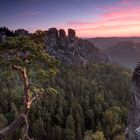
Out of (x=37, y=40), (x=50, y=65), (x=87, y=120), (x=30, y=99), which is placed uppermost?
(x=37, y=40)

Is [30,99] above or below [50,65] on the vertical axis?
below

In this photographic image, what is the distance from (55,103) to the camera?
118 metres

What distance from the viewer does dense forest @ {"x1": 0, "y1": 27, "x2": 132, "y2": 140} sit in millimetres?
15836

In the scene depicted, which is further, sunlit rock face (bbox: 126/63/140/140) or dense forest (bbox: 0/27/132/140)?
sunlit rock face (bbox: 126/63/140/140)

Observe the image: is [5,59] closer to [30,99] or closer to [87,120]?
[30,99]

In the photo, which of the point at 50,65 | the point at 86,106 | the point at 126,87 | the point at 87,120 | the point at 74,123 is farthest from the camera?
the point at 126,87

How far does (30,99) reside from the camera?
16672mm

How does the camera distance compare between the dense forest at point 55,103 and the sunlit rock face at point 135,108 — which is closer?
the dense forest at point 55,103

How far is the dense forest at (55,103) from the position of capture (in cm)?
1584

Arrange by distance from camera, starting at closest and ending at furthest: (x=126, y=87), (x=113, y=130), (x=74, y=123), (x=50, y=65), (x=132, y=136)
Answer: (x=50, y=65) → (x=132, y=136) → (x=113, y=130) → (x=74, y=123) → (x=126, y=87)

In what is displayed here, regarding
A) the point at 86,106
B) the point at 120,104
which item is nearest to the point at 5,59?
the point at 86,106

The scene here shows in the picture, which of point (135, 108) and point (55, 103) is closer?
point (135, 108)

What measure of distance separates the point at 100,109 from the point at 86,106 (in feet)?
26.0

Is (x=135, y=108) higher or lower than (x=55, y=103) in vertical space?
higher
